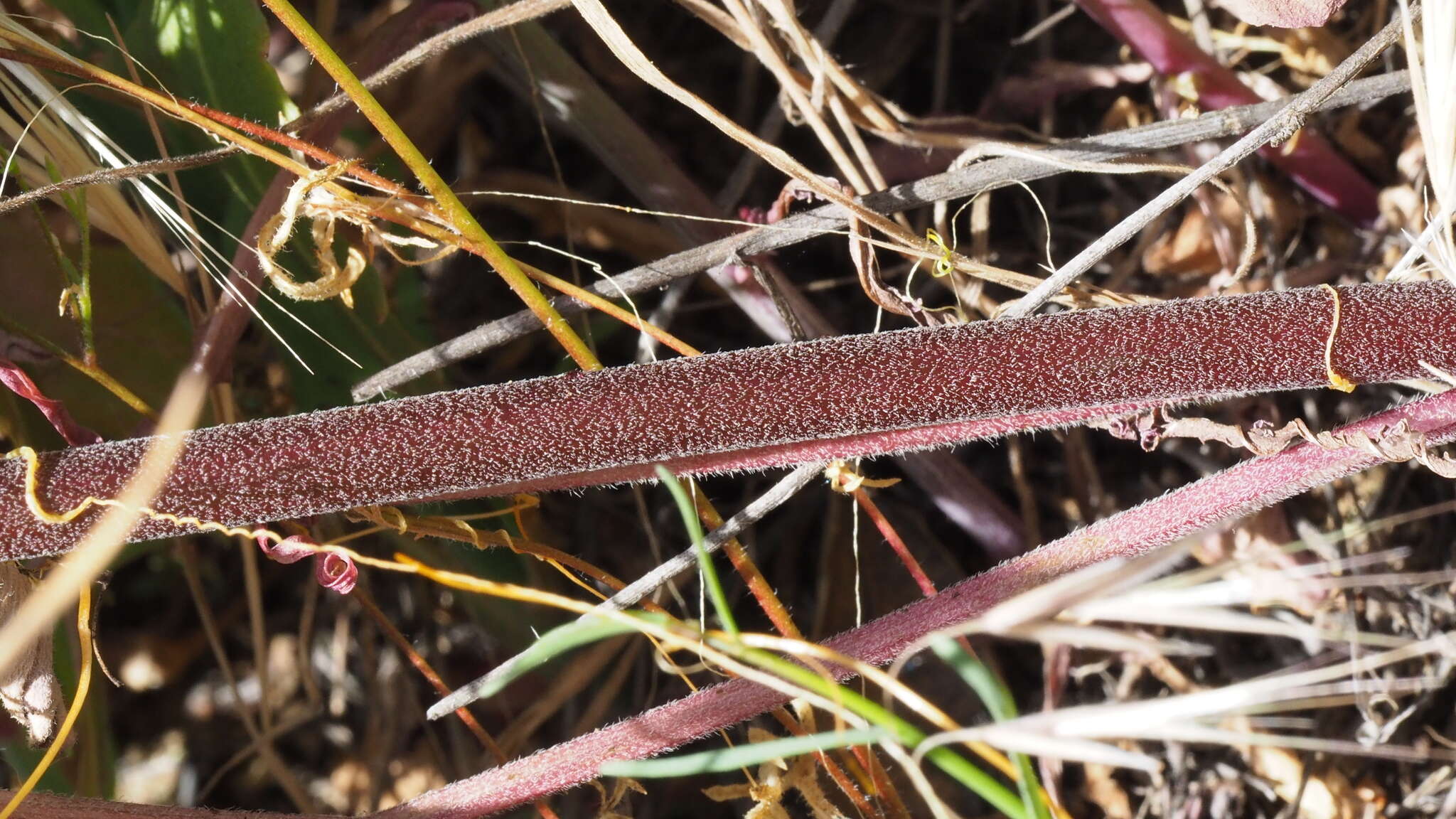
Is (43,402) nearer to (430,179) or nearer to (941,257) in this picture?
(430,179)

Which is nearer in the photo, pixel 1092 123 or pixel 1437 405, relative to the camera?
pixel 1437 405

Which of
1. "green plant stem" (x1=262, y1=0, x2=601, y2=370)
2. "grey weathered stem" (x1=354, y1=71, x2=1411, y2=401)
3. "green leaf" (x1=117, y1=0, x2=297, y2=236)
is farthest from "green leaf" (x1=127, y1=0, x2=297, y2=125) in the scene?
"grey weathered stem" (x1=354, y1=71, x2=1411, y2=401)

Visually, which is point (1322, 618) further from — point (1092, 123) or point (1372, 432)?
point (1092, 123)

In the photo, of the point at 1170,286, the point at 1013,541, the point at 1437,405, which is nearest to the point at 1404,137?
the point at 1170,286

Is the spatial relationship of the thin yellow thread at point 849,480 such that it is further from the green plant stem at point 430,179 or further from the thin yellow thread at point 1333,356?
the thin yellow thread at point 1333,356

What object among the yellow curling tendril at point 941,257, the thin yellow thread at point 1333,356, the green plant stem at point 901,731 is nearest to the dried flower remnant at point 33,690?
the green plant stem at point 901,731

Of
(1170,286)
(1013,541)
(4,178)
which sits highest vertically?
(4,178)

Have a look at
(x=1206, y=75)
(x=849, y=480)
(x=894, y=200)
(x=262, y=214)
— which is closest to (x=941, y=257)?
(x=894, y=200)

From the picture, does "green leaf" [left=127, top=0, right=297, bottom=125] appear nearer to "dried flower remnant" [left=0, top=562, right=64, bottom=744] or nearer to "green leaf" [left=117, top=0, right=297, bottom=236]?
"green leaf" [left=117, top=0, right=297, bottom=236]
